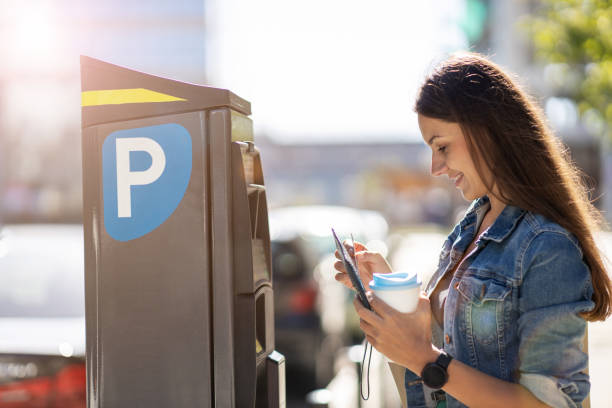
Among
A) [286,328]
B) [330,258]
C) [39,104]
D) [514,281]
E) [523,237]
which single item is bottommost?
[286,328]

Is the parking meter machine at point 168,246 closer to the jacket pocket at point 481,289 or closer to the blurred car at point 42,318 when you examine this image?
the jacket pocket at point 481,289

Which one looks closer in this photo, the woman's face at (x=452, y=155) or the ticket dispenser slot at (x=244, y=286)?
the woman's face at (x=452, y=155)

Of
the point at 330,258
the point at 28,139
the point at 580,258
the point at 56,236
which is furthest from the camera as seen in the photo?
the point at 28,139

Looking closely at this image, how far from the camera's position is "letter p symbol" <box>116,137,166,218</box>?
86.8 inches

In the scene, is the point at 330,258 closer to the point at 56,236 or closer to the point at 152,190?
the point at 56,236

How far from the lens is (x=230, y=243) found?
7.20ft

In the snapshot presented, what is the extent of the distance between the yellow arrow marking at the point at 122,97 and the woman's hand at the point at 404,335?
3.33 feet

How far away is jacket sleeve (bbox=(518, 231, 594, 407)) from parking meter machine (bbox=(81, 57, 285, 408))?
3.03 ft

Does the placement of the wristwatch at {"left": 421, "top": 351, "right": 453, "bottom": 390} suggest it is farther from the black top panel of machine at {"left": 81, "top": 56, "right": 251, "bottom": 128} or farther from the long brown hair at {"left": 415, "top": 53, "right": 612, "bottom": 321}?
the black top panel of machine at {"left": 81, "top": 56, "right": 251, "bottom": 128}

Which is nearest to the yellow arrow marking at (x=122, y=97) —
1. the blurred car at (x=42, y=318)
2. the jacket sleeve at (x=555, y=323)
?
the jacket sleeve at (x=555, y=323)

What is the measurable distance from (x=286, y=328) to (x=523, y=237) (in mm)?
4593

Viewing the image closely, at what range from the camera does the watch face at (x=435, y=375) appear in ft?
5.70

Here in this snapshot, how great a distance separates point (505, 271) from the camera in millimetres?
1780

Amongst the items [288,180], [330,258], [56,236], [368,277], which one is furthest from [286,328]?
[288,180]
